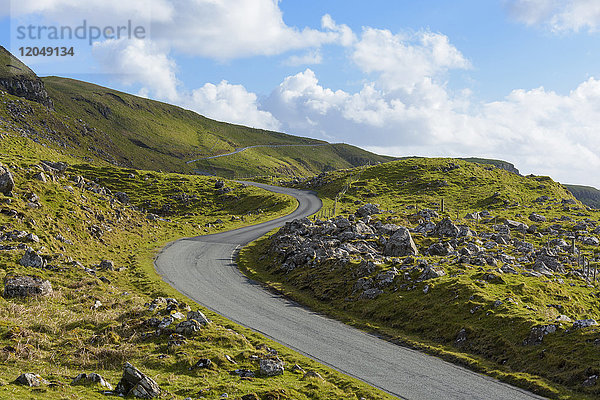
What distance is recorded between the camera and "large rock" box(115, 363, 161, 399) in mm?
16141

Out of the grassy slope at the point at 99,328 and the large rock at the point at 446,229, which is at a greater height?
the large rock at the point at 446,229

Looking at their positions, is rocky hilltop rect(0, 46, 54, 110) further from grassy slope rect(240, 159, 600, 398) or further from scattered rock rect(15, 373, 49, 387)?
scattered rock rect(15, 373, 49, 387)

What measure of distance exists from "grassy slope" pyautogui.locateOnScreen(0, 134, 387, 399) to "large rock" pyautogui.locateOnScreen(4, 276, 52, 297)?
855 millimetres

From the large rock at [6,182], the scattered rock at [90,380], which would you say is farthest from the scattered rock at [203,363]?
the large rock at [6,182]

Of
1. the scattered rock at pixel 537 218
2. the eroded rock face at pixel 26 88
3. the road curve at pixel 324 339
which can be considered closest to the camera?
the road curve at pixel 324 339

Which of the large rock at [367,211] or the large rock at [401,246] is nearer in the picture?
the large rock at [401,246]

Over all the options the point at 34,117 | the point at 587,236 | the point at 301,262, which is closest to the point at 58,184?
the point at 301,262

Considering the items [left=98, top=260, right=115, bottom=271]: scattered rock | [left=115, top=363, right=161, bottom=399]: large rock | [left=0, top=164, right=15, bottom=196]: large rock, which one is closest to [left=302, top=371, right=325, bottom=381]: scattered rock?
[left=115, top=363, right=161, bottom=399]: large rock

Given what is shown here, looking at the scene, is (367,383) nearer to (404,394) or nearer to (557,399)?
(404,394)

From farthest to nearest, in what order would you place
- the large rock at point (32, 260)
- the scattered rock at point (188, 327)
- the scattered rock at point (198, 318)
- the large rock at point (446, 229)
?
the large rock at point (446, 229)
the large rock at point (32, 260)
the scattered rock at point (198, 318)
the scattered rock at point (188, 327)

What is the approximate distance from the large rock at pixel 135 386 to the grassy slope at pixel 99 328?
89cm

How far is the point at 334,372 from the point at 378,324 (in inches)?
426

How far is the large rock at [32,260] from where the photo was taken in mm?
34062

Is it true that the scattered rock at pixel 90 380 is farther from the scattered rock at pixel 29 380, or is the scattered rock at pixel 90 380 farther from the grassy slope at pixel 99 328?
the scattered rock at pixel 29 380
